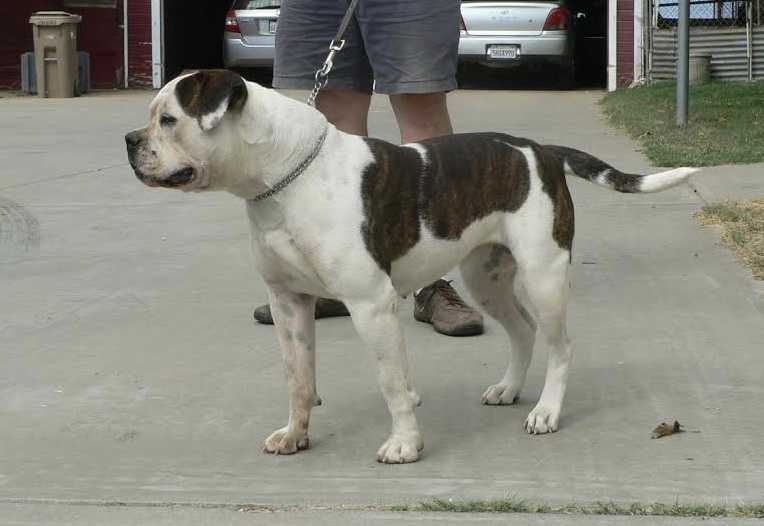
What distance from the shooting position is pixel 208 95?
3805mm

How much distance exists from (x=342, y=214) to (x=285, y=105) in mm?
353

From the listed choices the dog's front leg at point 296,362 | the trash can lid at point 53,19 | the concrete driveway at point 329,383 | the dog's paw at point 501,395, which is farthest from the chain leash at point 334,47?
the trash can lid at point 53,19

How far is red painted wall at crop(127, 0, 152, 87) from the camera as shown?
21.3 meters

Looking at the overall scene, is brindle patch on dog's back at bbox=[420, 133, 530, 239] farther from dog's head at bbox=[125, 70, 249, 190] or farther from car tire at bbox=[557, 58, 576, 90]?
car tire at bbox=[557, 58, 576, 90]

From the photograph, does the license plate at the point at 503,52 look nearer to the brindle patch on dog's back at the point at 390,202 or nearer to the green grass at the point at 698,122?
the green grass at the point at 698,122

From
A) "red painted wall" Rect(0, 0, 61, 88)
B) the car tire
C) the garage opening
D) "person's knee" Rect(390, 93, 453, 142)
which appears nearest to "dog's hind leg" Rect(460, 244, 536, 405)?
"person's knee" Rect(390, 93, 453, 142)

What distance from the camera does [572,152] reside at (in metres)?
4.72

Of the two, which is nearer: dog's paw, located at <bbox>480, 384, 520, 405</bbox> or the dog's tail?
the dog's tail

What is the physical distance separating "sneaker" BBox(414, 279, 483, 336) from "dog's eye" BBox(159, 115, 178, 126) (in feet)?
6.76

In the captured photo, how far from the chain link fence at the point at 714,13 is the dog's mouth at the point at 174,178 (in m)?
16.4

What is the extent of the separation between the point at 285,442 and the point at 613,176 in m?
1.39

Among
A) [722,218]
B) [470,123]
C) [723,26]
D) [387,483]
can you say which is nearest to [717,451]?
[387,483]

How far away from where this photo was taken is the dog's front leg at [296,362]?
426 centimetres

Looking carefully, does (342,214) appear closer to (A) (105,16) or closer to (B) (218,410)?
(B) (218,410)
